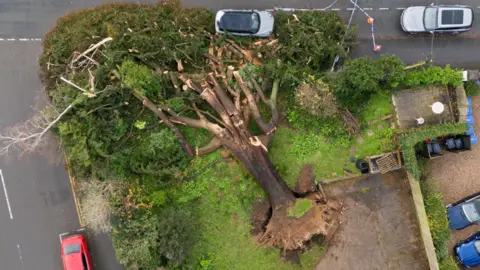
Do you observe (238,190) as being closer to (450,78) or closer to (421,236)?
(421,236)

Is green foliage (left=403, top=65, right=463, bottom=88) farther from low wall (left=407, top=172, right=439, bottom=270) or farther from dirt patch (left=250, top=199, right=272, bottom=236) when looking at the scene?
dirt patch (left=250, top=199, right=272, bottom=236)

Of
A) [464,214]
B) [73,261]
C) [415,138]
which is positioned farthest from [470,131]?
[73,261]

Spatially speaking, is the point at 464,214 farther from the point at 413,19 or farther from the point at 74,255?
the point at 74,255

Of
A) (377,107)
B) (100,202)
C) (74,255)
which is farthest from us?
(377,107)

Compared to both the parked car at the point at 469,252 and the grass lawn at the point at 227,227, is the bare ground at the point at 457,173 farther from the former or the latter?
the grass lawn at the point at 227,227

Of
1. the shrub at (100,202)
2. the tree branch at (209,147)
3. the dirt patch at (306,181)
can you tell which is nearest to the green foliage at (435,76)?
the dirt patch at (306,181)

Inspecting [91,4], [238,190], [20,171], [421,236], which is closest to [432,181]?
[421,236]
